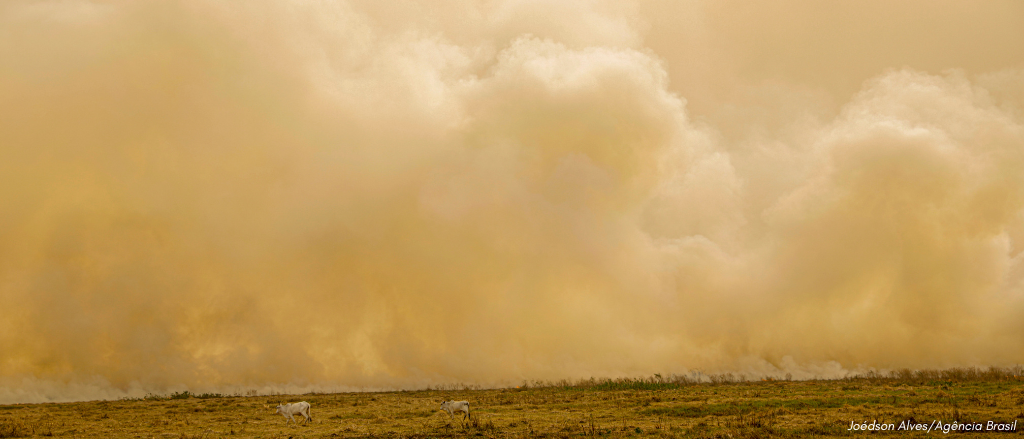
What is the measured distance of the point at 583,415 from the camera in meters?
51.1

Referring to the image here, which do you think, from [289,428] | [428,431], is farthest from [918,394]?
[289,428]

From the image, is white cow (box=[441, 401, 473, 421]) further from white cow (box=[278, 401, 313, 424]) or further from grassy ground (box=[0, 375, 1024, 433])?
white cow (box=[278, 401, 313, 424])

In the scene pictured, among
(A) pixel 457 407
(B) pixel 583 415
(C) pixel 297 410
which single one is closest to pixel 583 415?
(B) pixel 583 415

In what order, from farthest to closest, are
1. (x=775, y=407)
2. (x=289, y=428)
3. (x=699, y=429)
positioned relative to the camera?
1. (x=775, y=407)
2. (x=289, y=428)
3. (x=699, y=429)

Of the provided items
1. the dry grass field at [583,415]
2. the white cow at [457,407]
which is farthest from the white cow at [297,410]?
the white cow at [457,407]

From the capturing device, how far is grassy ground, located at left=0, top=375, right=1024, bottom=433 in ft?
133

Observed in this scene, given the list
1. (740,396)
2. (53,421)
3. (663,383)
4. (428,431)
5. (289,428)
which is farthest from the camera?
(663,383)

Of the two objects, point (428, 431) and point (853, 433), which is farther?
point (428, 431)

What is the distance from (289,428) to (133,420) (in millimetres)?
20266

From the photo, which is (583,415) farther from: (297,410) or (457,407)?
(297,410)

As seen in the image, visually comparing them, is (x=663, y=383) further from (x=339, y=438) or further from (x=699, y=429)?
(x=339, y=438)

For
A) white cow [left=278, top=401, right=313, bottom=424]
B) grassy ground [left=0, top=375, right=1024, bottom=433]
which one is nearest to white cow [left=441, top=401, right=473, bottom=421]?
grassy ground [left=0, top=375, right=1024, bottom=433]

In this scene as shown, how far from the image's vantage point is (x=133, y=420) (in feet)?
184

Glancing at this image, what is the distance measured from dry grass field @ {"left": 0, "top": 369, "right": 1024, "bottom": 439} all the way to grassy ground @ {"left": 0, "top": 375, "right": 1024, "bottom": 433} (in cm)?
10
